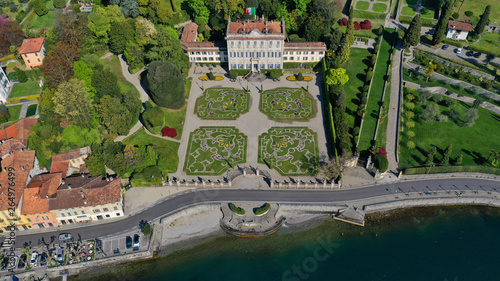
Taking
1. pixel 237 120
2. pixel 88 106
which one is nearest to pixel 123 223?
pixel 88 106

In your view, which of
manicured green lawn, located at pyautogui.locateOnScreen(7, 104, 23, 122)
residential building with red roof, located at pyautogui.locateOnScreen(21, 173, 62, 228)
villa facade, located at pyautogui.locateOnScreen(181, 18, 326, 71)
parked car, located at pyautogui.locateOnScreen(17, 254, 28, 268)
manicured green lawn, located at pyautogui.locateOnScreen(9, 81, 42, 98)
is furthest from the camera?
villa facade, located at pyautogui.locateOnScreen(181, 18, 326, 71)

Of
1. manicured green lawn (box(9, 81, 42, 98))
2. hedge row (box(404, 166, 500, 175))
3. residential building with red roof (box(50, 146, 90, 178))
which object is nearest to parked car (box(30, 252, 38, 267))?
residential building with red roof (box(50, 146, 90, 178))

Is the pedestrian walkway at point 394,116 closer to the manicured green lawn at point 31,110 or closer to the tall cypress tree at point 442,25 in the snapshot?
the tall cypress tree at point 442,25

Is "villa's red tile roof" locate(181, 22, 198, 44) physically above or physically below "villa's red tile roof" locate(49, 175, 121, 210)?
above

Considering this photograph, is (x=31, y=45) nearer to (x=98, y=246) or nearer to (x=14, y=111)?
(x=14, y=111)

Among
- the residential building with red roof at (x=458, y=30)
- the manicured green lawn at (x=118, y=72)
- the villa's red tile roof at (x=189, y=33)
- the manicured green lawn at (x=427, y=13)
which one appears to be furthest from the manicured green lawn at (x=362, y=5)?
the manicured green lawn at (x=118, y=72)

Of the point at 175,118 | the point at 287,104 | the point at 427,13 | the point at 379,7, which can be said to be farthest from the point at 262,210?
the point at 427,13

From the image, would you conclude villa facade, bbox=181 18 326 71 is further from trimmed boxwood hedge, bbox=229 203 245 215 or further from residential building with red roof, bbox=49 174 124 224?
residential building with red roof, bbox=49 174 124 224
